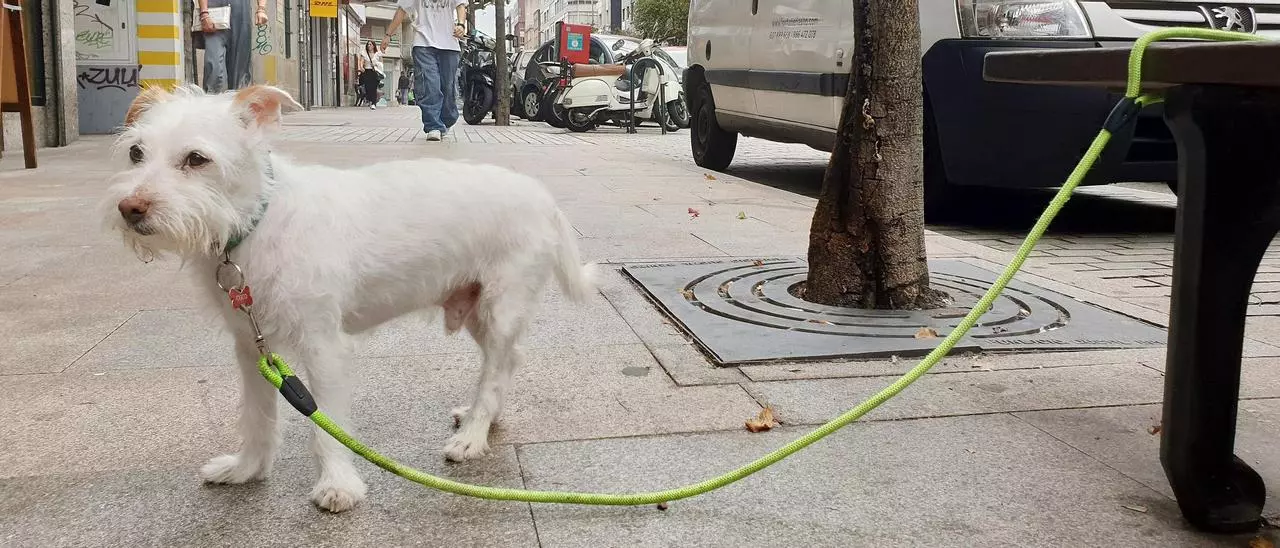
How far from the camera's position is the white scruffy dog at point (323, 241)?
215 cm

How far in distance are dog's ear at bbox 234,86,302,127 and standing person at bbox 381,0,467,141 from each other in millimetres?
10357

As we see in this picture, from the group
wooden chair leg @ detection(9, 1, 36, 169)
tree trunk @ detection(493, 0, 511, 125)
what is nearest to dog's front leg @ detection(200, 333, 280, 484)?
wooden chair leg @ detection(9, 1, 36, 169)

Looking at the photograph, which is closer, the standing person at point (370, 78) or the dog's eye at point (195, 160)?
the dog's eye at point (195, 160)

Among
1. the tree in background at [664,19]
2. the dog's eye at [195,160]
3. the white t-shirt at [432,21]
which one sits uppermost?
the tree in background at [664,19]

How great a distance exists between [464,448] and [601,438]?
0.37 m

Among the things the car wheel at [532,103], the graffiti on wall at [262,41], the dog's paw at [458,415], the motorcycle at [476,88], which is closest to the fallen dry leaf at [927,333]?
the dog's paw at [458,415]

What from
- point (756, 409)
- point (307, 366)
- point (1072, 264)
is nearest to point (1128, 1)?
point (1072, 264)

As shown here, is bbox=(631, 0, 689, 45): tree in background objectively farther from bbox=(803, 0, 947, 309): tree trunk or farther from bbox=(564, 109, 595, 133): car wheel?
bbox=(803, 0, 947, 309): tree trunk

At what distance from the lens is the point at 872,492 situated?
2.48 m

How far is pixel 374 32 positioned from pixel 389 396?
275ft

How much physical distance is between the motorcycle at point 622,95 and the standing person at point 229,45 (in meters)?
8.60

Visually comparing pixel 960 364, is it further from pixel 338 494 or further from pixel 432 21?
pixel 432 21

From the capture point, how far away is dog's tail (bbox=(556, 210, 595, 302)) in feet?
9.87

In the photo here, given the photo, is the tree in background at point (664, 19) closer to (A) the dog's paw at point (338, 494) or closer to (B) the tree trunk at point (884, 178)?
(B) the tree trunk at point (884, 178)
